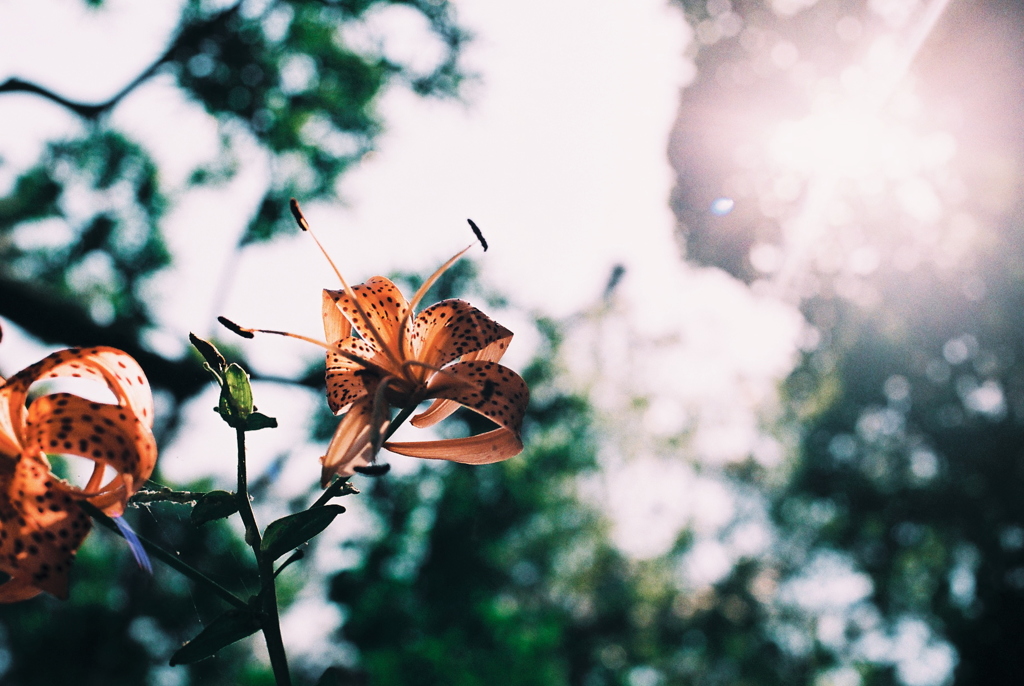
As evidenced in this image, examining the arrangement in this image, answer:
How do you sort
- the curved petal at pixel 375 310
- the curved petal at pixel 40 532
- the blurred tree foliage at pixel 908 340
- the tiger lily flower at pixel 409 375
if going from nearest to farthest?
the curved petal at pixel 40 532
the tiger lily flower at pixel 409 375
the curved petal at pixel 375 310
the blurred tree foliage at pixel 908 340

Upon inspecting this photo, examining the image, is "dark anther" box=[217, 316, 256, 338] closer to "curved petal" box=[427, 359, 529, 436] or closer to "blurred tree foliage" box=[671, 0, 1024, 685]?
"curved petal" box=[427, 359, 529, 436]

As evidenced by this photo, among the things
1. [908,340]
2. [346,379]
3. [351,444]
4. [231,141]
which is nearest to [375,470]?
[351,444]

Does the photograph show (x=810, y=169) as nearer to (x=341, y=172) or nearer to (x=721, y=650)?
(x=341, y=172)

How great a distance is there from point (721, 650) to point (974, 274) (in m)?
6.03

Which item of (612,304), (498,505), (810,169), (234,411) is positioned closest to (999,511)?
(810,169)

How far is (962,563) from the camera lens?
7465mm

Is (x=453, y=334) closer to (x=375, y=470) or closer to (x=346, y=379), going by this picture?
(x=346, y=379)

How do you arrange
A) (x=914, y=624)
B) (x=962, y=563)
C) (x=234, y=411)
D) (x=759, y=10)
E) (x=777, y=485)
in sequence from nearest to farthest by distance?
(x=234, y=411) → (x=759, y=10) → (x=962, y=563) → (x=914, y=624) → (x=777, y=485)

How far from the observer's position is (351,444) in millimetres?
521

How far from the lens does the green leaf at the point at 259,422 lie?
496mm

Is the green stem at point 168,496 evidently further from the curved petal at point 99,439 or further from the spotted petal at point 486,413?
the spotted petal at point 486,413

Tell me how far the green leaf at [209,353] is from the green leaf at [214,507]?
0.30 ft

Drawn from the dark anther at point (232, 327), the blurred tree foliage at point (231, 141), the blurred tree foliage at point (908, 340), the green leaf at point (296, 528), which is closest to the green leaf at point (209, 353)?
the dark anther at point (232, 327)

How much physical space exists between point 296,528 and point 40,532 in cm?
16
